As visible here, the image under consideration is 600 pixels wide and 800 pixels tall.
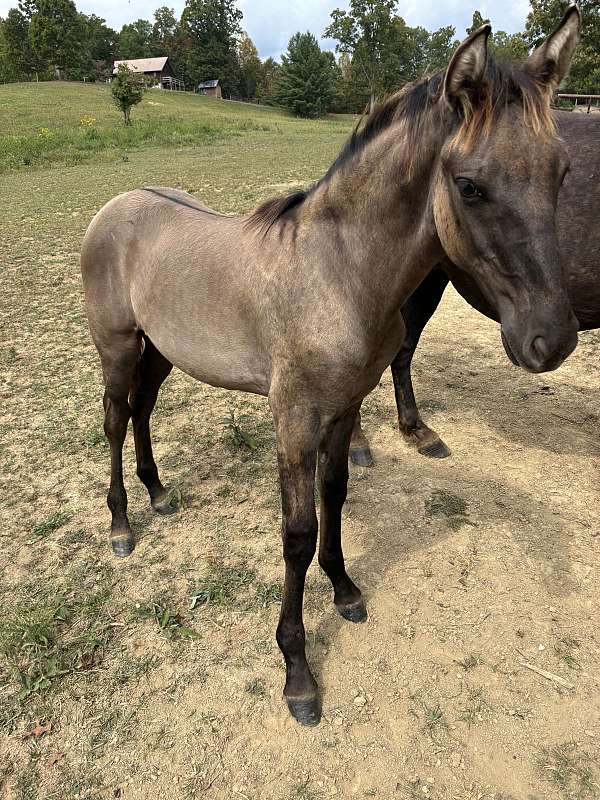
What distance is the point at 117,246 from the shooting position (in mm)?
→ 2775

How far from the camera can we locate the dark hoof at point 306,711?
2176 mm

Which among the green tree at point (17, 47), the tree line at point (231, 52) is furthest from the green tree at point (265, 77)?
the green tree at point (17, 47)

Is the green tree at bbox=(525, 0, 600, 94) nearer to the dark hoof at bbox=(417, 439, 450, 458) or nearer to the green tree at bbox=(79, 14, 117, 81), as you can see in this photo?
the dark hoof at bbox=(417, 439, 450, 458)

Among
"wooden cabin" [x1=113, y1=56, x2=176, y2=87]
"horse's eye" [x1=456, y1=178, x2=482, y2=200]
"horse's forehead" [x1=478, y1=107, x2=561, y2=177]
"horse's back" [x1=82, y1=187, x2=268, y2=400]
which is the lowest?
"horse's back" [x1=82, y1=187, x2=268, y2=400]

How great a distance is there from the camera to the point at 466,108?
55.6 inches

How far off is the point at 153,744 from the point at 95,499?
1.77 meters

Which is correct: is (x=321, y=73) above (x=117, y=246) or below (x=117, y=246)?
above

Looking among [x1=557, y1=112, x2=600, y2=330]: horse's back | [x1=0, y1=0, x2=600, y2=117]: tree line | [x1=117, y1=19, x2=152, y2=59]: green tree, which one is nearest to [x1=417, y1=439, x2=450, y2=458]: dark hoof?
[x1=557, y1=112, x2=600, y2=330]: horse's back

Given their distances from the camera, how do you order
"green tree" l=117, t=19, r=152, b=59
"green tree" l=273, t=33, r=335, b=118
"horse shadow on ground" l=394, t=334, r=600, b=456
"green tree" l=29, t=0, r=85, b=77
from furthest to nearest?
"green tree" l=117, t=19, r=152, b=59 < "green tree" l=29, t=0, r=85, b=77 < "green tree" l=273, t=33, r=335, b=118 < "horse shadow on ground" l=394, t=334, r=600, b=456

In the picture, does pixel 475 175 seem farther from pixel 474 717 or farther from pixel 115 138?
pixel 115 138

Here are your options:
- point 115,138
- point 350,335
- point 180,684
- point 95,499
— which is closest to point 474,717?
point 180,684

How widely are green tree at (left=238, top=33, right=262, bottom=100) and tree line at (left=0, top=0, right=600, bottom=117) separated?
0.15m

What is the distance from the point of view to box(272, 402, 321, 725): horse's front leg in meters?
2.01

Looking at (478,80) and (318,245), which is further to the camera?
(318,245)
